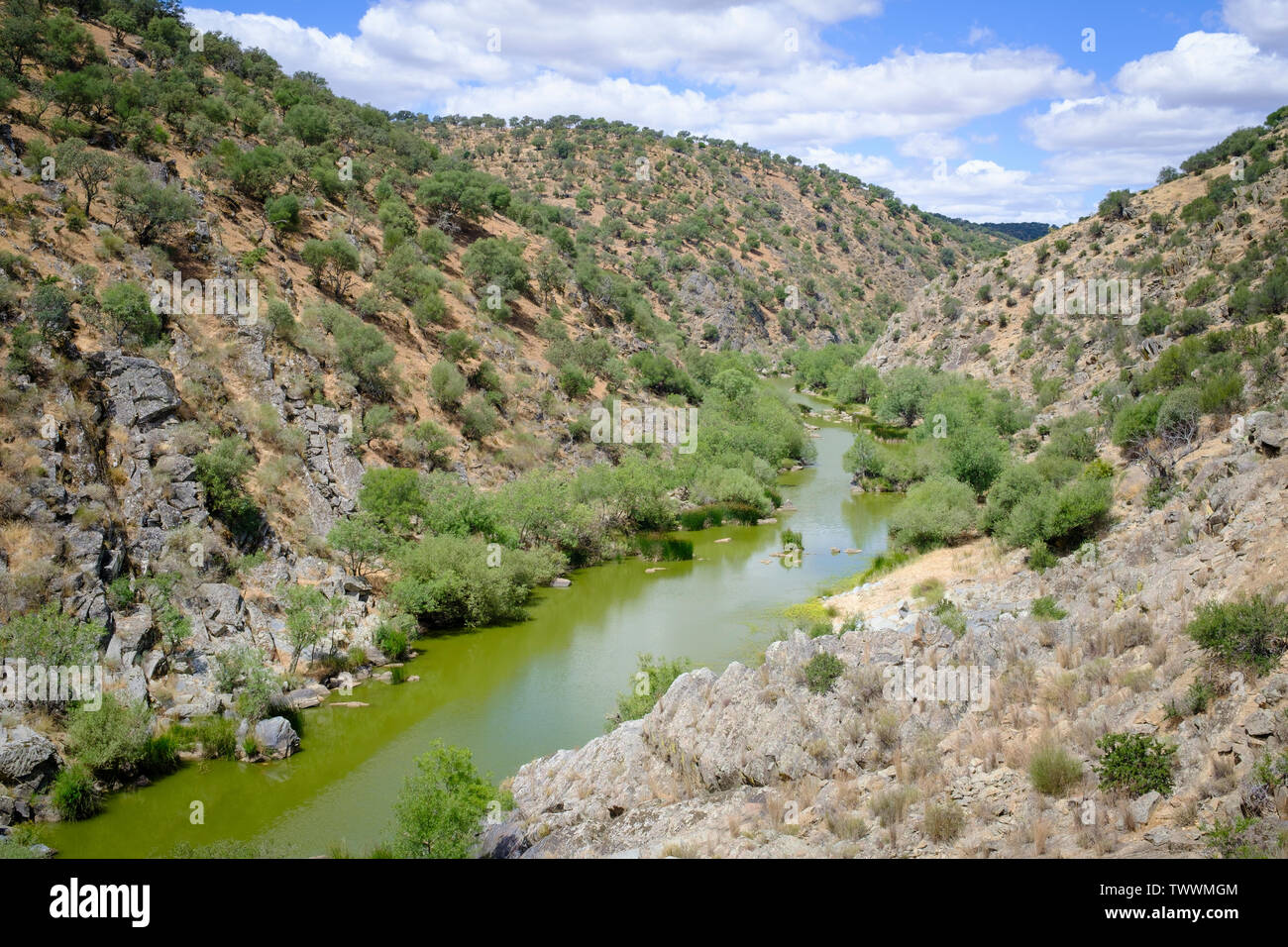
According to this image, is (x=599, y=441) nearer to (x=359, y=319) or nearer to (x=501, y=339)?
(x=501, y=339)

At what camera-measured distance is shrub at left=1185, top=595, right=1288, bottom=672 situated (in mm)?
12109

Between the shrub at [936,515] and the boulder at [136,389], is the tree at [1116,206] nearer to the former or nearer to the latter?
the shrub at [936,515]

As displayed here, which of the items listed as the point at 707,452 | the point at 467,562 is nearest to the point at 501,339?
the point at 707,452

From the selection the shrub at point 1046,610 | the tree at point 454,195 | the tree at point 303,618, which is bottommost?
the tree at point 303,618

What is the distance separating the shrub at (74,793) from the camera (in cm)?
1789

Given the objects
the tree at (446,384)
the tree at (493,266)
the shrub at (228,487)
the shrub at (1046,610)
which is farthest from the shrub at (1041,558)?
the tree at (493,266)

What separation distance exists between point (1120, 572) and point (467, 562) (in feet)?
69.1

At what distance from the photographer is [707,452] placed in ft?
160

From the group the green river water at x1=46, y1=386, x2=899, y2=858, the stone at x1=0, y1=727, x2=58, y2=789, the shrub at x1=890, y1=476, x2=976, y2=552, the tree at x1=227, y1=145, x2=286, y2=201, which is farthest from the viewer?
the tree at x1=227, y1=145, x2=286, y2=201

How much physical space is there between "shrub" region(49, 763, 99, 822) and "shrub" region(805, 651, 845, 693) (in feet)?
53.9

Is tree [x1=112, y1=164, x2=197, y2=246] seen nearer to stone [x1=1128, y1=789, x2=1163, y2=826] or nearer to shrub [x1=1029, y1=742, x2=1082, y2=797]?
shrub [x1=1029, y1=742, x2=1082, y2=797]

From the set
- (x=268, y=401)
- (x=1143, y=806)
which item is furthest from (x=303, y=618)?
(x=1143, y=806)

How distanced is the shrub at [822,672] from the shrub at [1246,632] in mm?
6209

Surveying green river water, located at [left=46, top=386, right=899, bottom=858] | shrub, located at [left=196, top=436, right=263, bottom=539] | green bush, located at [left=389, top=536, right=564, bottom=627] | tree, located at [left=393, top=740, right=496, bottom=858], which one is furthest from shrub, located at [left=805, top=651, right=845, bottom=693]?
shrub, located at [left=196, top=436, right=263, bottom=539]
